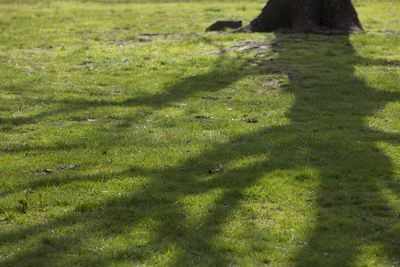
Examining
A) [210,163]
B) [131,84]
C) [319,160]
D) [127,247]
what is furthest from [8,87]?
[127,247]

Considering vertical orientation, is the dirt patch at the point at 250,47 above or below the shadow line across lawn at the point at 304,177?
above

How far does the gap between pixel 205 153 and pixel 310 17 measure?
11182 millimetres

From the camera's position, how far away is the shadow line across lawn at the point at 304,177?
7.26 metres

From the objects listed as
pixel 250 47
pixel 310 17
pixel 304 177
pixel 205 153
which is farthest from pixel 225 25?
pixel 304 177

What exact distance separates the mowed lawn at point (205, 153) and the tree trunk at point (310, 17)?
2.82 feet

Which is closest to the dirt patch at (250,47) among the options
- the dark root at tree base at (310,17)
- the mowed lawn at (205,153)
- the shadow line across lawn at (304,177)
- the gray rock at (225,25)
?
the mowed lawn at (205,153)

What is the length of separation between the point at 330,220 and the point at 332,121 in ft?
14.2

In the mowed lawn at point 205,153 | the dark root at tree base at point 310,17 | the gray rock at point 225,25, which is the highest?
the dark root at tree base at point 310,17

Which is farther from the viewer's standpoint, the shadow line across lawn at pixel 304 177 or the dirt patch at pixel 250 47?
the dirt patch at pixel 250 47

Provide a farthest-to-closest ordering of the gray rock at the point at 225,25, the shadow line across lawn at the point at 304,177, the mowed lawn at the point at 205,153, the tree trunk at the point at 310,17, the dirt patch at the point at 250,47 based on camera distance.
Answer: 1. the gray rock at the point at 225,25
2. the tree trunk at the point at 310,17
3. the dirt patch at the point at 250,47
4. the mowed lawn at the point at 205,153
5. the shadow line across lawn at the point at 304,177

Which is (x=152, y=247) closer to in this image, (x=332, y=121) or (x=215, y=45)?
(x=332, y=121)

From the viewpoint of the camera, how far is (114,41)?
72.2 ft

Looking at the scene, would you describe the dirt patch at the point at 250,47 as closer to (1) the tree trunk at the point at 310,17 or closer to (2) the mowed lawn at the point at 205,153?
(2) the mowed lawn at the point at 205,153

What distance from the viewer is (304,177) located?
9359mm
